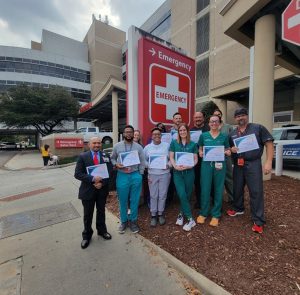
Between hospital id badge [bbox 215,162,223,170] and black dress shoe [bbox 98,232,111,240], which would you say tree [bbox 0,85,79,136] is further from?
hospital id badge [bbox 215,162,223,170]

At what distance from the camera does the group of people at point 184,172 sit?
3119mm

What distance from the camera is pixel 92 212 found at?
3.26 meters

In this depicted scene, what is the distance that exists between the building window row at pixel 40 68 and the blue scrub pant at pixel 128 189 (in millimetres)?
39878

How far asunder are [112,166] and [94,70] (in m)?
40.9

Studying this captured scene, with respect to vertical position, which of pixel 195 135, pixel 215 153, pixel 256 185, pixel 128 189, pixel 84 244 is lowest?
pixel 84 244

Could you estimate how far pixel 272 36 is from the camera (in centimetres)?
575

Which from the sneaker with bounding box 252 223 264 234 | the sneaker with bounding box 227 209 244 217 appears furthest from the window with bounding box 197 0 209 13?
the sneaker with bounding box 252 223 264 234

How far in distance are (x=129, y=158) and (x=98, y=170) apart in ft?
1.80

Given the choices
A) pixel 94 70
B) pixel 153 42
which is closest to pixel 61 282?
pixel 153 42

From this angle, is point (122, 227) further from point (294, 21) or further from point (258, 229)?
point (294, 21)

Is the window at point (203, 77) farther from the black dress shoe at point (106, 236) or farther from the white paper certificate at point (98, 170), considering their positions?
the black dress shoe at point (106, 236)

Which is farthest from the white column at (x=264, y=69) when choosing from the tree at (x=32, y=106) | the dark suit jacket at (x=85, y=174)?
the tree at (x=32, y=106)

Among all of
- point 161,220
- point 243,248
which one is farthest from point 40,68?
point 243,248

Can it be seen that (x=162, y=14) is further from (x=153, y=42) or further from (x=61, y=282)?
(x=61, y=282)
